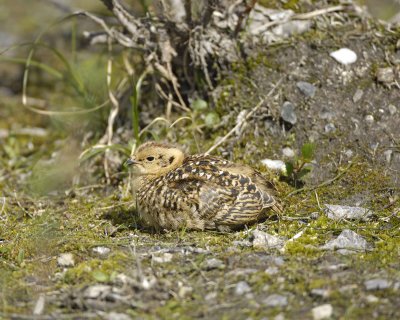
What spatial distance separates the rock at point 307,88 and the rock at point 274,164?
0.84m

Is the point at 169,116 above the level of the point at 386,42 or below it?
below

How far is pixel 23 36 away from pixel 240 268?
8899 mm

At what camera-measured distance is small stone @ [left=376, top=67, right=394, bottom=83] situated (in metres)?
7.21

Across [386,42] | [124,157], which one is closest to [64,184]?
[124,157]

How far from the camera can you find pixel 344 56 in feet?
24.5

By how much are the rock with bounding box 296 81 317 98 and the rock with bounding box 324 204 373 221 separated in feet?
5.19

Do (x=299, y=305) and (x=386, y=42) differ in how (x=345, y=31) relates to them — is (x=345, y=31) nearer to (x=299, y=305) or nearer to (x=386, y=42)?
(x=386, y=42)

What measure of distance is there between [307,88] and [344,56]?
23.4 inches

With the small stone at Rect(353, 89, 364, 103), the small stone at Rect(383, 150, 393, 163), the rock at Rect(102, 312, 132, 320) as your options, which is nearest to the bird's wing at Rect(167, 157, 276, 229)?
the small stone at Rect(383, 150, 393, 163)

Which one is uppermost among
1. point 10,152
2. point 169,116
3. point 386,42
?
point 386,42

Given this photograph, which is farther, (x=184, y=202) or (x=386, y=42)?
(x=386, y=42)

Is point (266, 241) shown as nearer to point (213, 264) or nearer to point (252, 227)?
point (252, 227)

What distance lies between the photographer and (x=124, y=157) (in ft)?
25.4

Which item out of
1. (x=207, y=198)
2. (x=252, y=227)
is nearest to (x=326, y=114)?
(x=252, y=227)
